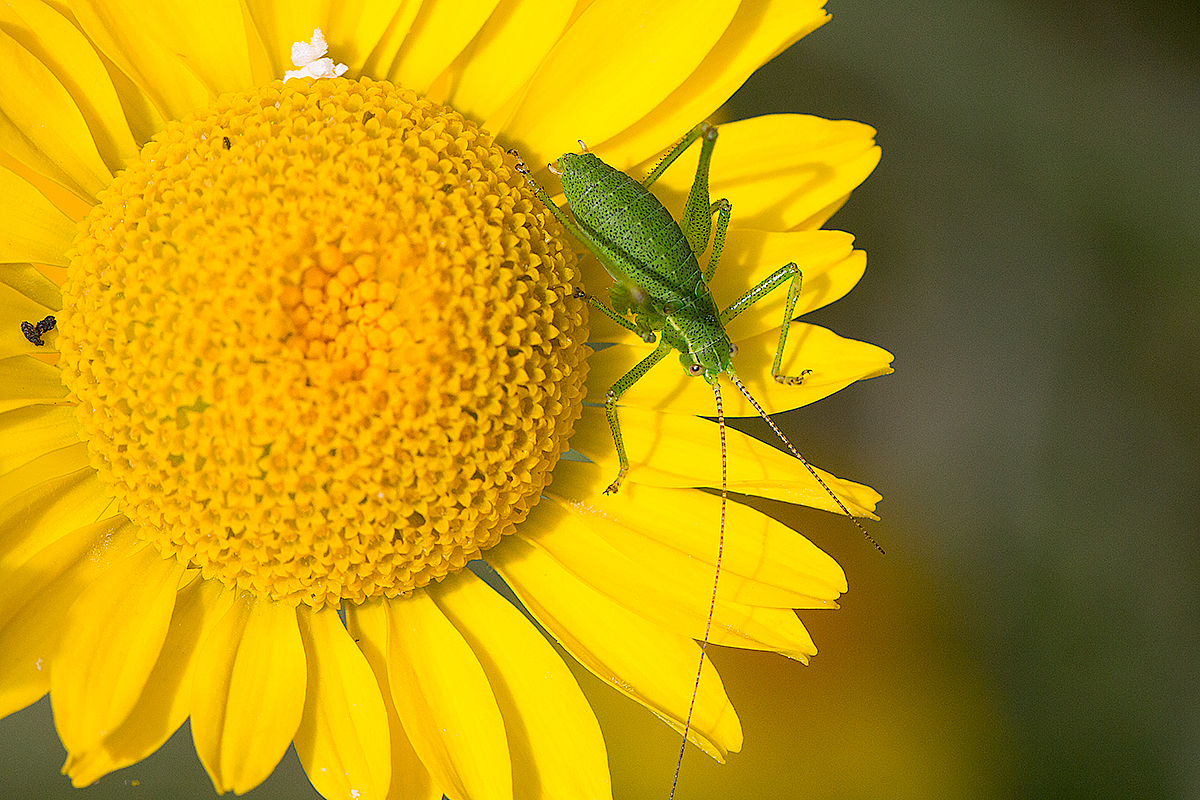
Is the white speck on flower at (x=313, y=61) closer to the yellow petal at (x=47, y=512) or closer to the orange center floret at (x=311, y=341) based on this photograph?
the orange center floret at (x=311, y=341)

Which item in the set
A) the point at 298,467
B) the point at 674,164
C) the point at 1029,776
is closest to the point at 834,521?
the point at 1029,776

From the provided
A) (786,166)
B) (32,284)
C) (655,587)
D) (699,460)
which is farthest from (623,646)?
(32,284)

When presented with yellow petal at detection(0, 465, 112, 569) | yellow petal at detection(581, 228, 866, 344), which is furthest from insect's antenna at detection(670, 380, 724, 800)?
yellow petal at detection(0, 465, 112, 569)

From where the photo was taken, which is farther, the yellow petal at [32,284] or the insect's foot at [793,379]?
the insect's foot at [793,379]

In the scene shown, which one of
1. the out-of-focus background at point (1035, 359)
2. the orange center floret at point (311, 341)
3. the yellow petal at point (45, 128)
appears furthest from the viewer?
the out-of-focus background at point (1035, 359)

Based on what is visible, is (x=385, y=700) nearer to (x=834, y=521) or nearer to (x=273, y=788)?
(x=273, y=788)

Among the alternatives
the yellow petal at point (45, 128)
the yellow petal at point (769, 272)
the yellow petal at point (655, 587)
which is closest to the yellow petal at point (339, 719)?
the yellow petal at point (655, 587)
